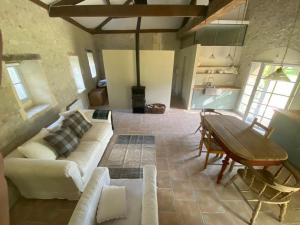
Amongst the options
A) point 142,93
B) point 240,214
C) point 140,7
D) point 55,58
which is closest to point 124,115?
point 142,93

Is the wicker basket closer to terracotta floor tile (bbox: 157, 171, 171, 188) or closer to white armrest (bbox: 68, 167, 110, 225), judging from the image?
terracotta floor tile (bbox: 157, 171, 171, 188)

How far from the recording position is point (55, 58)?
3400 mm

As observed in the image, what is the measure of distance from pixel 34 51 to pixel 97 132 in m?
1.99

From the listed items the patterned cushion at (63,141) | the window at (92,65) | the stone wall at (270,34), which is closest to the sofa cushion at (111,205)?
the patterned cushion at (63,141)

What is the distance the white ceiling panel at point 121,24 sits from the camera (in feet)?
18.3

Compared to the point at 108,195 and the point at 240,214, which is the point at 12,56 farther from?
the point at 240,214

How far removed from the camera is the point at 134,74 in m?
4.92

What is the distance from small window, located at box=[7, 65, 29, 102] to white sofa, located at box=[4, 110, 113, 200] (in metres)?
1.39

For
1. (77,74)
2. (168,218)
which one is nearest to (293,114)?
(168,218)

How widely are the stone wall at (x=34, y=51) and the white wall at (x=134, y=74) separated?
1.23m

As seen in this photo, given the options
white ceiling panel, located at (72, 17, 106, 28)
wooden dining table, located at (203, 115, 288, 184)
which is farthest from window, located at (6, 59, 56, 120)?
wooden dining table, located at (203, 115, 288, 184)

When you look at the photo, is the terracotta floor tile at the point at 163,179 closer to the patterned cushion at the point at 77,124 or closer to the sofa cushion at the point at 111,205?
the sofa cushion at the point at 111,205

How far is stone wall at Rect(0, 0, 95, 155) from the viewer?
7.11 ft

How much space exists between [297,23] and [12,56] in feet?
18.4
